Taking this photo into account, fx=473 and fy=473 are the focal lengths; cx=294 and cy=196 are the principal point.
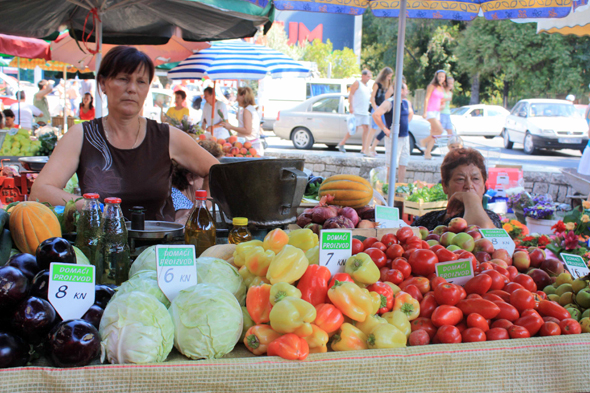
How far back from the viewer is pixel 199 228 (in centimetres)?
191

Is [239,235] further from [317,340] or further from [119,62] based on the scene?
[119,62]

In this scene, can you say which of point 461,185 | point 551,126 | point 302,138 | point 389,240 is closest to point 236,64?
point 302,138

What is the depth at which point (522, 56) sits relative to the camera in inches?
826

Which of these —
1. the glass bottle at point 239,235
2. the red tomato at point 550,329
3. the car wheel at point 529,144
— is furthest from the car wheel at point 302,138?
the red tomato at point 550,329

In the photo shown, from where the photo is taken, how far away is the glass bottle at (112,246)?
1.61m

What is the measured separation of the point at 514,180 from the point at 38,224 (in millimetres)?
6145

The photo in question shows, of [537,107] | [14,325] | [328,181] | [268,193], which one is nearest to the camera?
[14,325]

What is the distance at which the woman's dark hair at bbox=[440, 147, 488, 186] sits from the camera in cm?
320

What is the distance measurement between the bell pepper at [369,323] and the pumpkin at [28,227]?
1.11 m

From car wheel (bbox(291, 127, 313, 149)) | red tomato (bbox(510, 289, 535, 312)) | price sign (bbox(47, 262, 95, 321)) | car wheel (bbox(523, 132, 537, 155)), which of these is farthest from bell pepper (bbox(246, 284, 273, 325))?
car wheel (bbox(523, 132, 537, 155))

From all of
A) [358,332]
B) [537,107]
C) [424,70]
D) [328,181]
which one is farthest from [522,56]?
[358,332]

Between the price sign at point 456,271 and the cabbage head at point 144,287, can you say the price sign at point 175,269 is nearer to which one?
the cabbage head at point 144,287

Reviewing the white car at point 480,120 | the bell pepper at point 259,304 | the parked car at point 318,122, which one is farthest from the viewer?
Answer: the white car at point 480,120

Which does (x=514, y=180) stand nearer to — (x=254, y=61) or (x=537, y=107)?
(x=254, y=61)
